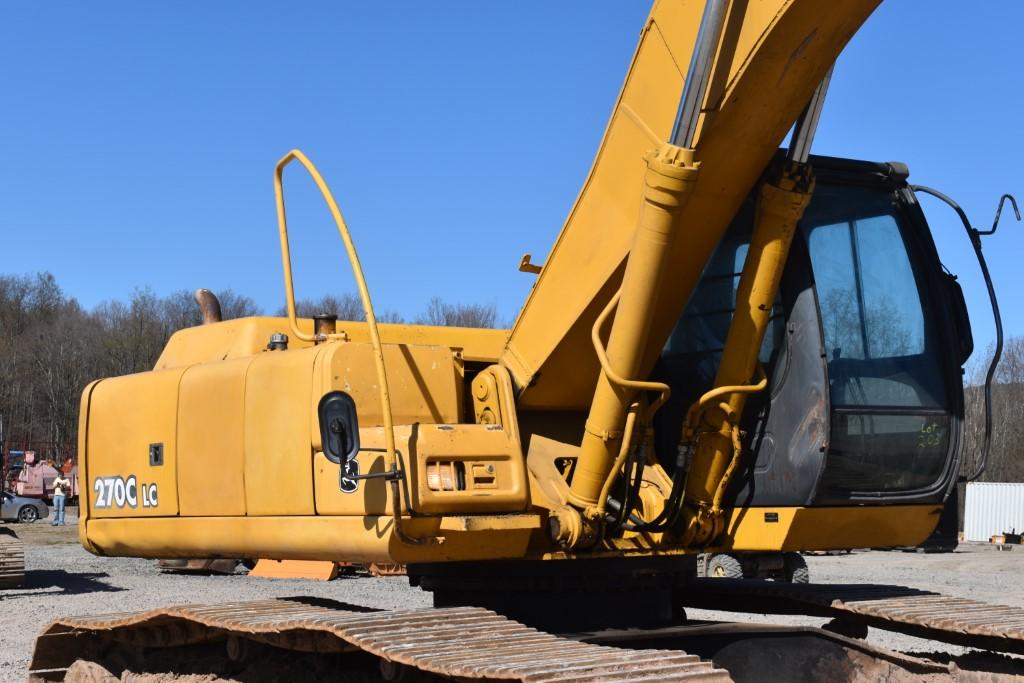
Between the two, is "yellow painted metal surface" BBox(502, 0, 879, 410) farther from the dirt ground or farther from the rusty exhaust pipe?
the dirt ground

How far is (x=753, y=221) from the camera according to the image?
5559mm

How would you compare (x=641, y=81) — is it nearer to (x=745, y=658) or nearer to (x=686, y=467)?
(x=686, y=467)

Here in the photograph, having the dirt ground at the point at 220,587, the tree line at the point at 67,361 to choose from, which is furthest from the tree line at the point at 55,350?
the dirt ground at the point at 220,587

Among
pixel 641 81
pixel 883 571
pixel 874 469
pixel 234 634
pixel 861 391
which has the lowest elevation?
Result: pixel 883 571

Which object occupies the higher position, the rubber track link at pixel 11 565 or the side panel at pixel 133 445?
the side panel at pixel 133 445

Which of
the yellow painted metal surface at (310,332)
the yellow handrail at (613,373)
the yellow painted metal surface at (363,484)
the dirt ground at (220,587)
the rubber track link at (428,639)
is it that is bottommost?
the dirt ground at (220,587)

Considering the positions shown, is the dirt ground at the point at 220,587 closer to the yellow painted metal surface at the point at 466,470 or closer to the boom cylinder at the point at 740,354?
→ the boom cylinder at the point at 740,354

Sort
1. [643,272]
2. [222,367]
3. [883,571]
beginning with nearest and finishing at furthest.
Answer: [643,272] < [222,367] < [883,571]

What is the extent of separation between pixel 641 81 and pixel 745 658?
2612mm

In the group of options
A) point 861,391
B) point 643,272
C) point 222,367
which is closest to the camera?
point 643,272

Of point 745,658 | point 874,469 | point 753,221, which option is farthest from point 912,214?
point 745,658

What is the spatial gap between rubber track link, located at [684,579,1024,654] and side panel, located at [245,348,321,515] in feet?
7.95

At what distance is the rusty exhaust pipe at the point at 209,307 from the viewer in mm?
7484

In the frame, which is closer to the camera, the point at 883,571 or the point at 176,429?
the point at 176,429
